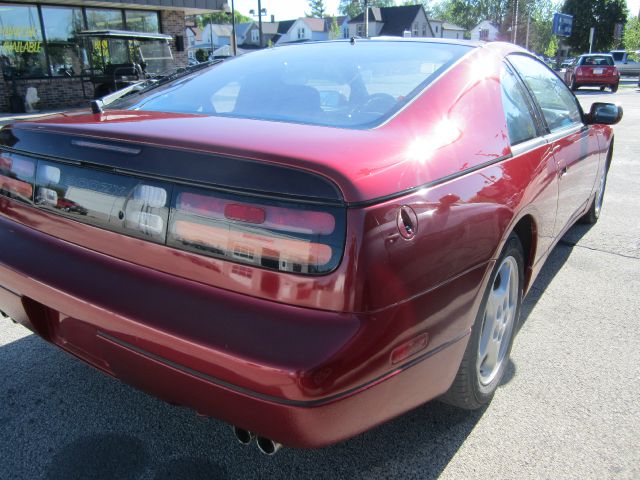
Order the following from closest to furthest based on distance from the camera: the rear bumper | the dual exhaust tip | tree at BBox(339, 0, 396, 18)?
the rear bumper < the dual exhaust tip < tree at BBox(339, 0, 396, 18)

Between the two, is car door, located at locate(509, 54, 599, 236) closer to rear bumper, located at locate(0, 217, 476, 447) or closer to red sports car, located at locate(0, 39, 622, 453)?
red sports car, located at locate(0, 39, 622, 453)

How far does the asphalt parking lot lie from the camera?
2057 millimetres

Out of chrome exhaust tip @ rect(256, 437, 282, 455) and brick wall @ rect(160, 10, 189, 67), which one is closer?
chrome exhaust tip @ rect(256, 437, 282, 455)

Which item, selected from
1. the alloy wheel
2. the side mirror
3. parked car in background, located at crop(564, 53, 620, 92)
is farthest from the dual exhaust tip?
parked car in background, located at crop(564, 53, 620, 92)

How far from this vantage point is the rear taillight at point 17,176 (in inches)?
84.4

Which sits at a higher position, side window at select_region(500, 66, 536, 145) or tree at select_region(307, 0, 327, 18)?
tree at select_region(307, 0, 327, 18)

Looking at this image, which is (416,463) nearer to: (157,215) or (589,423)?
(589,423)

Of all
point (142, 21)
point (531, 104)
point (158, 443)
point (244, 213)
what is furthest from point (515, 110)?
point (142, 21)

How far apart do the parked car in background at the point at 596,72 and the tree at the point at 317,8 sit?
301 ft

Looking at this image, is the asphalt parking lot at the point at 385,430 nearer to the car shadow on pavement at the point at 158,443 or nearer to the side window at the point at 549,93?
the car shadow on pavement at the point at 158,443

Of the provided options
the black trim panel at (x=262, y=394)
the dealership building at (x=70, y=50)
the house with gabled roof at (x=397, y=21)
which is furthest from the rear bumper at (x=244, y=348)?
the house with gabled roof at (x=397, y=21)

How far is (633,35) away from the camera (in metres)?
58.5

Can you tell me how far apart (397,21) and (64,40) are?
210 ft

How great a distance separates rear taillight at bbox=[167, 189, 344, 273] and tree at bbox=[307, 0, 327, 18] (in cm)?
11650
